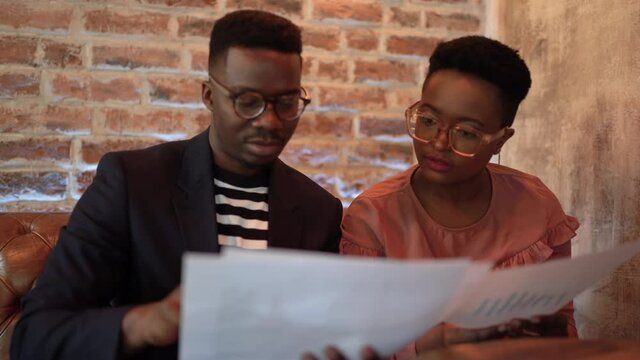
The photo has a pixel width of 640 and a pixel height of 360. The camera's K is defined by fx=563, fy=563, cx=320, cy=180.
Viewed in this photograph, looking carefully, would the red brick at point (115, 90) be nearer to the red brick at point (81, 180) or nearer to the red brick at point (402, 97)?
the red brick at point (81, 180)

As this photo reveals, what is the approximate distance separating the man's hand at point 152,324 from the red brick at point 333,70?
1.15m

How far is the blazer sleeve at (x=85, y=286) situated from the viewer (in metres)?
0.86

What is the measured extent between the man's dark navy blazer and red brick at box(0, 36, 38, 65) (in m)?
0.73

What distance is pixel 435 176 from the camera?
1.21m

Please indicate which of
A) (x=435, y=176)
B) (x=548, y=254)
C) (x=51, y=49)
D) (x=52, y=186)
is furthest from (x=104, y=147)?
(x=548, y=254)

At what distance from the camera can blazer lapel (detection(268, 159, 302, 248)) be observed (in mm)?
1151

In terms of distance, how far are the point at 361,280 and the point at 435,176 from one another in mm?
667

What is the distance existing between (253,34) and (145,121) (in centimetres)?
77

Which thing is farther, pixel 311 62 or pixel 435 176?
pixel 311 62

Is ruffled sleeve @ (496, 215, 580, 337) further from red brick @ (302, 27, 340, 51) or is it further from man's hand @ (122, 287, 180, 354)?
red brick @ (302, 27, 340, 51)

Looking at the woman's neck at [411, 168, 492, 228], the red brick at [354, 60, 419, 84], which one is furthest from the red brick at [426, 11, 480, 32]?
the woman's neck at [411, 168, 492, 228]

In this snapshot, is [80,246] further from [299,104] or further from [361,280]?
[361,280]

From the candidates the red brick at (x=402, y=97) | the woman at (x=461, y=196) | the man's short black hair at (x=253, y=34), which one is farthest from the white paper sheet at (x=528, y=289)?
the red brick at (x=402, y=97)

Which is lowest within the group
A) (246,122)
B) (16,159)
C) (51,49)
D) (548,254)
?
(548,254)
